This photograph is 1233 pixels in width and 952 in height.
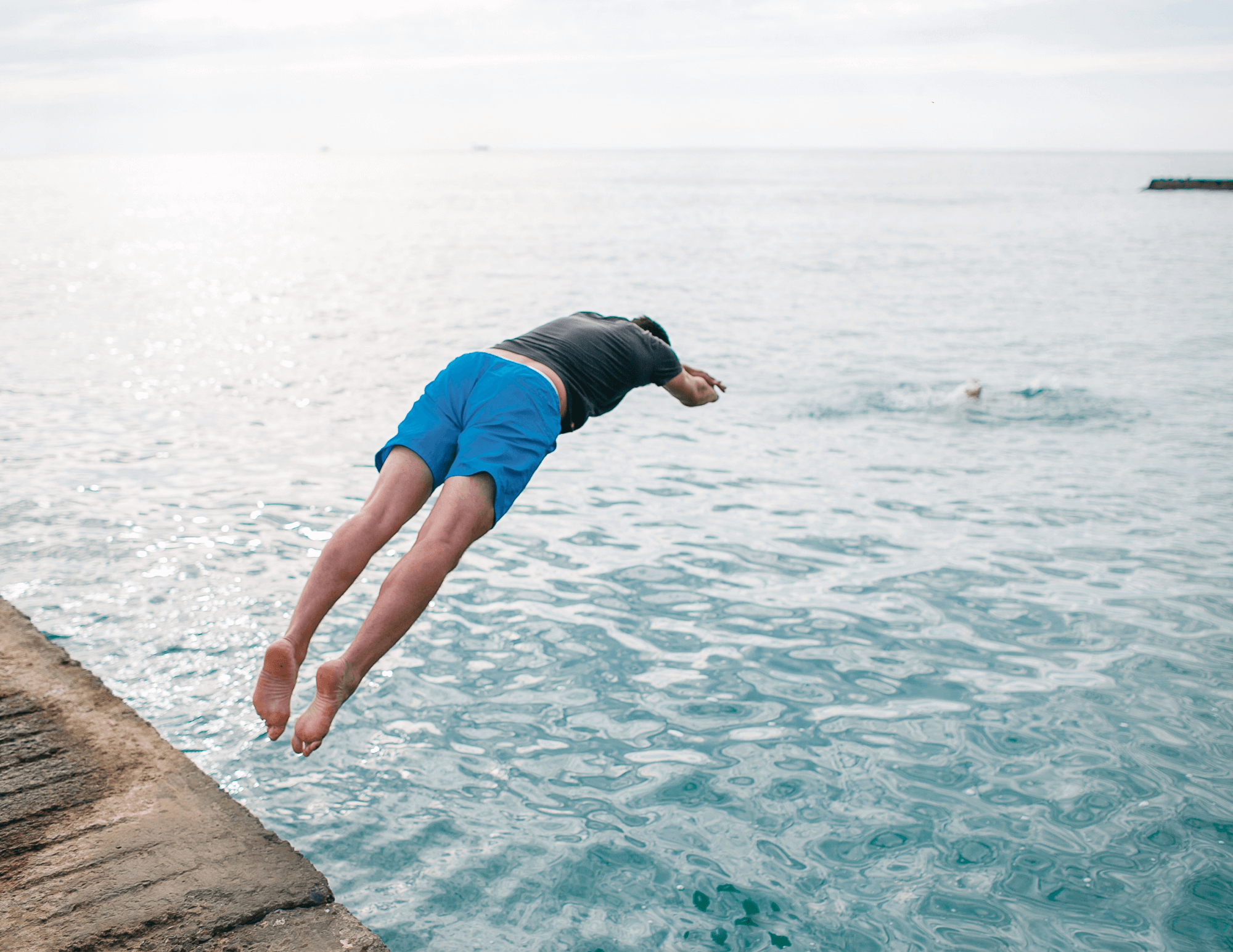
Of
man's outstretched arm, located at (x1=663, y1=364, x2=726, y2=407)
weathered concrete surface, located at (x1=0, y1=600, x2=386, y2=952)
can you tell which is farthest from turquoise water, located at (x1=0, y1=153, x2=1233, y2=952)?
man's outstretched arm, located at (x1=663, y1=364, x2=726, y2=407)

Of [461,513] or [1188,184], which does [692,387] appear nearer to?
[461,513]

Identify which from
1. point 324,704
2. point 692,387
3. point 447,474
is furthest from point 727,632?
point 324,704

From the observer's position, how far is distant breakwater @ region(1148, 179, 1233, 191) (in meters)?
95.8

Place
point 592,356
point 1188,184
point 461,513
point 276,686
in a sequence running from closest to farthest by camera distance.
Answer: point 276,686 → point 461,513 → point 592,356 → point 1188,184

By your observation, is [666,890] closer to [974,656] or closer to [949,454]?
[974,656]

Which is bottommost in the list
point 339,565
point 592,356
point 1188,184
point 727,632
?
point 727,632

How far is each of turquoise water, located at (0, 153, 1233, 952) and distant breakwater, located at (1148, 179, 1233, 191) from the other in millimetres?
→ 90341

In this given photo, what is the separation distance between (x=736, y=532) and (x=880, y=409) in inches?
282

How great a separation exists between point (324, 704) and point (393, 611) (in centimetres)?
48

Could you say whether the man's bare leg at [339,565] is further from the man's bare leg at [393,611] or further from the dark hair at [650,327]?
the dark hair at [650,327]

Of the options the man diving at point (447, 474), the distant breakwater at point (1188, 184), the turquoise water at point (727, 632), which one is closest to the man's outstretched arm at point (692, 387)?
the man diving at point (447, 474)

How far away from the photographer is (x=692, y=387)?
6.03 meters

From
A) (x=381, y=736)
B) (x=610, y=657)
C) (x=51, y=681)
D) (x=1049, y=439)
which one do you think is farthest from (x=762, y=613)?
(x=1049, y=439)

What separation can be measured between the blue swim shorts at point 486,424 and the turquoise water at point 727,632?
2503 millimetres
